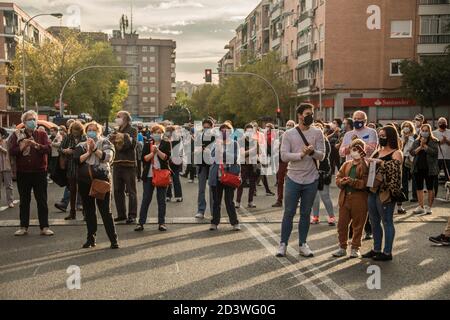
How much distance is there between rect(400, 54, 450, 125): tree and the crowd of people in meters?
30.3

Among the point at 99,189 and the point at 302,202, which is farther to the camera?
the point at 99,189

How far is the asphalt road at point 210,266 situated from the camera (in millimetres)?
6160

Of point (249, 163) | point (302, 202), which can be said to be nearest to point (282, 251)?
point (302, 202)

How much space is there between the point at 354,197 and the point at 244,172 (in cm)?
671

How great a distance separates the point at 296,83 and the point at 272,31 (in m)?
16.8

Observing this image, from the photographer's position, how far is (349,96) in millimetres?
47969

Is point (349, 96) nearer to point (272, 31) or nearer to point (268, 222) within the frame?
point (272, 31)

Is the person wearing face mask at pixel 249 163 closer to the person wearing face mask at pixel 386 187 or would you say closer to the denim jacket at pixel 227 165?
the denim jacket at pixel 227 165

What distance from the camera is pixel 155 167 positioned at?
10320mm

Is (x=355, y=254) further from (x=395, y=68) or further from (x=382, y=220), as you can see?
(x=395, y=68)

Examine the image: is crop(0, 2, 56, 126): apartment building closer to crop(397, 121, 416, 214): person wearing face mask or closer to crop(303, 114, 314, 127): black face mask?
crop(397, 121, 416, 214): person wearing face mask

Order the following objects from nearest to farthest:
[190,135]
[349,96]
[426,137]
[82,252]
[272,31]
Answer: [82,252], [426,137], [190,135], [349,96], [272,31]

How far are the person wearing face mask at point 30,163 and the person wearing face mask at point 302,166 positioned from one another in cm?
404

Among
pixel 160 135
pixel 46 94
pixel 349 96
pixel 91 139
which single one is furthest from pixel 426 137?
pixel 46 94
